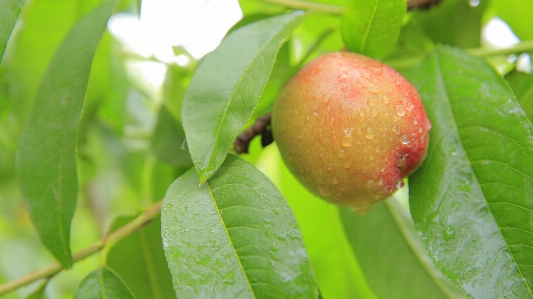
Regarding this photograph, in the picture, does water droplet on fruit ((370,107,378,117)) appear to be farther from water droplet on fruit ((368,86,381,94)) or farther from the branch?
the branch

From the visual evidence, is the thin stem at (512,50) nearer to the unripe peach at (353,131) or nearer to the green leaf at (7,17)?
the unripe peach at (353,131)

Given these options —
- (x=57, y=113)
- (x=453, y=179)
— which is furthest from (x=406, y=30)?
(x=57, y=113)

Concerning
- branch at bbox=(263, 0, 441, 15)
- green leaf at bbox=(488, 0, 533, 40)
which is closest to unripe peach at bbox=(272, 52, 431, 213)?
branch at bbox=(263, 0, 441, 15)

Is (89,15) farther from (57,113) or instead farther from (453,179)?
(453,179)

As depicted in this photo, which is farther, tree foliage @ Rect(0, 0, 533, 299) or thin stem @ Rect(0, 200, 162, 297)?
thin stem @ Rect(0, 200, 162, 297)

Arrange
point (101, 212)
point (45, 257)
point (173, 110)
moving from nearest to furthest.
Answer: point (173, 110) → point (101, 212) → point (45, 257)

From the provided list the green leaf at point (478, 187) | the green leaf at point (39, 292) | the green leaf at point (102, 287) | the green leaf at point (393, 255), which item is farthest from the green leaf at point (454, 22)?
the green leaf at point (39, 292)

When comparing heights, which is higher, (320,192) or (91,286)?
(320,192)
